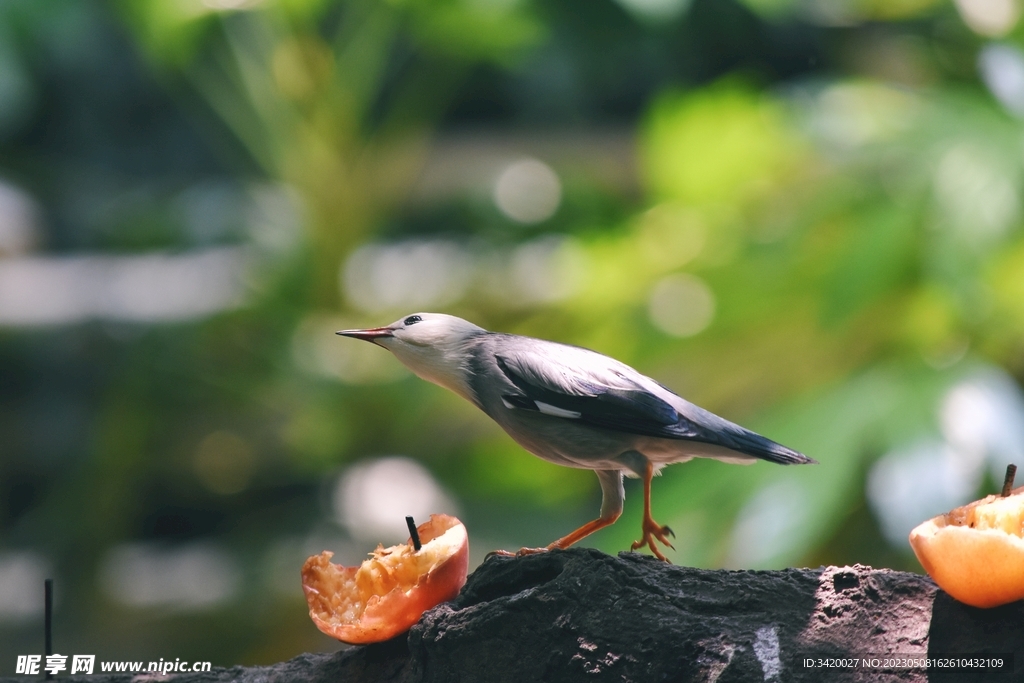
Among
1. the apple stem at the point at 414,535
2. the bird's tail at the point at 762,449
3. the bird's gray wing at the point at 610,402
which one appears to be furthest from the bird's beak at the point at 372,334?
the bird's tail at the point at 762,449

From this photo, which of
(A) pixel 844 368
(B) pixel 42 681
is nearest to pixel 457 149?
(A) pixel 844 368

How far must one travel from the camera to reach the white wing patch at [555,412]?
149cm

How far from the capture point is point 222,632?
4.61 m

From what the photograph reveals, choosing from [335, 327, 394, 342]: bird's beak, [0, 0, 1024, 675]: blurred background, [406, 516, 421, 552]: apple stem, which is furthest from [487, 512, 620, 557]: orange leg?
[0, 0, 1024, 675]: blurred background

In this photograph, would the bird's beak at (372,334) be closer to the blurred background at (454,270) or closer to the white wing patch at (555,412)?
the white wing patch at (555,412)

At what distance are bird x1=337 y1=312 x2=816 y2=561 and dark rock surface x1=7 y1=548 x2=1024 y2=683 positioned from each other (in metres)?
0.10

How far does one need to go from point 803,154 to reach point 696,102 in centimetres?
51

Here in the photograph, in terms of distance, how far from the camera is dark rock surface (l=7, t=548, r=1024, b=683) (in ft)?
4.63

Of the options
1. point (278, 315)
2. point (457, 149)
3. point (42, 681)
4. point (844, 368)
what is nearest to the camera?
point (42, 681)

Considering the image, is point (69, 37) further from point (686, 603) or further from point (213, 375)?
point (686, 603)

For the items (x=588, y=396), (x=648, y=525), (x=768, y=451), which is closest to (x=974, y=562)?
(x=768, y=451)

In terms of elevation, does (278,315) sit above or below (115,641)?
above

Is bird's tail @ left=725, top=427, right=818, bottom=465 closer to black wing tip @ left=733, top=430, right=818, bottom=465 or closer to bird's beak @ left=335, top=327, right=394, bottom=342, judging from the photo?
black wing tip @ left=733, top=430, right=818, bottom=465

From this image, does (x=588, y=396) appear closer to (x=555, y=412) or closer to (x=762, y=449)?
(x=555, y=412)
